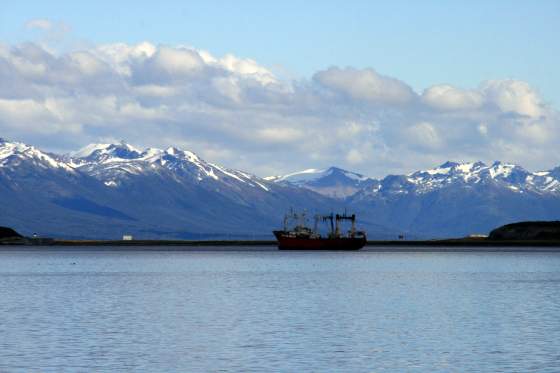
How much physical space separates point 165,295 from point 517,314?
3909 centimetres

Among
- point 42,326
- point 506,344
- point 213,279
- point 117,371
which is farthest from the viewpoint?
point 213,279

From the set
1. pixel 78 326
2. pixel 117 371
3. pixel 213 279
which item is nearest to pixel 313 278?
pixel 213 279

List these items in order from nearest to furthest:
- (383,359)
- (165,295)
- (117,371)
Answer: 1. (117,371)
2. (383,359)
3. (165,295)

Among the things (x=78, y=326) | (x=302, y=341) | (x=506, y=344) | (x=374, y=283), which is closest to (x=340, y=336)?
(x=302, y=341)

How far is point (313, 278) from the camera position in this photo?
152 m

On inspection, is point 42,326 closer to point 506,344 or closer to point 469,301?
point 506,344

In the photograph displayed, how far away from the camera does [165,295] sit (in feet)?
363

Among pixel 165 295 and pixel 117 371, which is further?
pixel 165 295

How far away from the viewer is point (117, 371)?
54.8 meters

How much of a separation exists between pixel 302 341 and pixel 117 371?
15.4 meters

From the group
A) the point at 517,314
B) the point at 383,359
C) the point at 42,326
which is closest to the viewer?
the point at 383,359

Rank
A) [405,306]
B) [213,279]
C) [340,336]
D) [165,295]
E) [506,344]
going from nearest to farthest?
[506,344]
[340,336]
[405,306]
[165,295]
[213,279]

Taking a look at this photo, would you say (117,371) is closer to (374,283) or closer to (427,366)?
(427,366)

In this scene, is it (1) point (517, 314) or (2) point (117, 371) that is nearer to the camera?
(2) point (117, 371)
